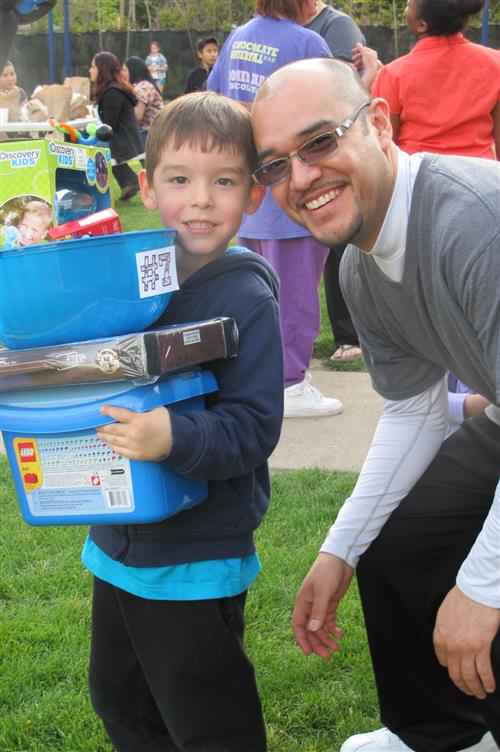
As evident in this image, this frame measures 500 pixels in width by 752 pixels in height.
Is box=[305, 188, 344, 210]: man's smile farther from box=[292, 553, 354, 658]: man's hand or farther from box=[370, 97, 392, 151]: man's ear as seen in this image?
box=[292, 553, 354, 658]: man's hand

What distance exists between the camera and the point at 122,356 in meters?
1.66

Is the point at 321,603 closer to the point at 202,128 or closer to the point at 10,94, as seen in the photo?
the point at 202,128

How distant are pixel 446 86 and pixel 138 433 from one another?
10.6 ft

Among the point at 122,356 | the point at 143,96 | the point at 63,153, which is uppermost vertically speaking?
the point at 63,153

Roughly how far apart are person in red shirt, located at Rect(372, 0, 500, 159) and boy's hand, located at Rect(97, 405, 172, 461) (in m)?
3.07

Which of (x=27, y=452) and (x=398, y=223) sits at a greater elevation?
(x=398, y=223)

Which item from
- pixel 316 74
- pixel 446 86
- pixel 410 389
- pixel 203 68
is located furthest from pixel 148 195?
pixel 203 68

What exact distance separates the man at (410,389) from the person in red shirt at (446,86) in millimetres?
2312

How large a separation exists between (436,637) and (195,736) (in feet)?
1.73

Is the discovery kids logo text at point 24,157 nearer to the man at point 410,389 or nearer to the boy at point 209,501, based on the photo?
the boy at point 209,501

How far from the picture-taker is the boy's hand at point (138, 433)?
5.61 ft

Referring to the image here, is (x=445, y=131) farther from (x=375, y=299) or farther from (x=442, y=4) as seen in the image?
(x=375, y=299)

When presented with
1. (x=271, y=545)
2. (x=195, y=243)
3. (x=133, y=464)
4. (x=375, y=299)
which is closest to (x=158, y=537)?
(x=133, y=464)

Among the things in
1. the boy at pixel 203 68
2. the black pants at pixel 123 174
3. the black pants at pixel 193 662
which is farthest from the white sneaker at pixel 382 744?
the boy at pixel 203 68
